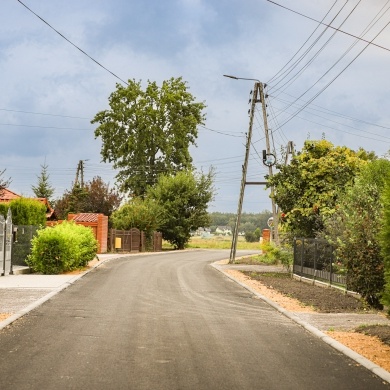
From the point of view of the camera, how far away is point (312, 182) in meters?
29.2

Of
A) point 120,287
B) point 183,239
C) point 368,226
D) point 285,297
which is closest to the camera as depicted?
point 368,226

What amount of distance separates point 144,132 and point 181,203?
8.78 meters

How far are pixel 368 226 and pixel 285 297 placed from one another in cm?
387

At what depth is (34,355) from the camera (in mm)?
9445

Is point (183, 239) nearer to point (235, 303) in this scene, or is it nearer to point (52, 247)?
point (52, 247)

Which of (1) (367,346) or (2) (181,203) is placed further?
(2) (181,203)

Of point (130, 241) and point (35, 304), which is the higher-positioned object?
point (130, 241)

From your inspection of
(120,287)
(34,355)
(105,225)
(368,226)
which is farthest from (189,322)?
(105,225)

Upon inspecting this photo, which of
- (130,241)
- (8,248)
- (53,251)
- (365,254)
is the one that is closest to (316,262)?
(365,254)

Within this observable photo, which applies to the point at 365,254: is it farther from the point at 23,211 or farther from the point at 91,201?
the point at 91,201

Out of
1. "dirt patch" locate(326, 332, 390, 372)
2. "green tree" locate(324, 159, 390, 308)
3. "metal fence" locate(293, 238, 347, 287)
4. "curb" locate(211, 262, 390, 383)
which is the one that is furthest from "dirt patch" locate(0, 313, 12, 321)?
"metal fence" locate(293, 238, 347, 287)

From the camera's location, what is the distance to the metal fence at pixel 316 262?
72.0ft

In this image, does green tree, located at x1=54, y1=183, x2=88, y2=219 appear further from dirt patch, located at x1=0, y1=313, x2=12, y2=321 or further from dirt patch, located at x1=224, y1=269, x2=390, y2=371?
dirt patch, located at x1=0, y1=313, x2=12, y2=321

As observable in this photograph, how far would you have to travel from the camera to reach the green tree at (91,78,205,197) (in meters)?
67.5
